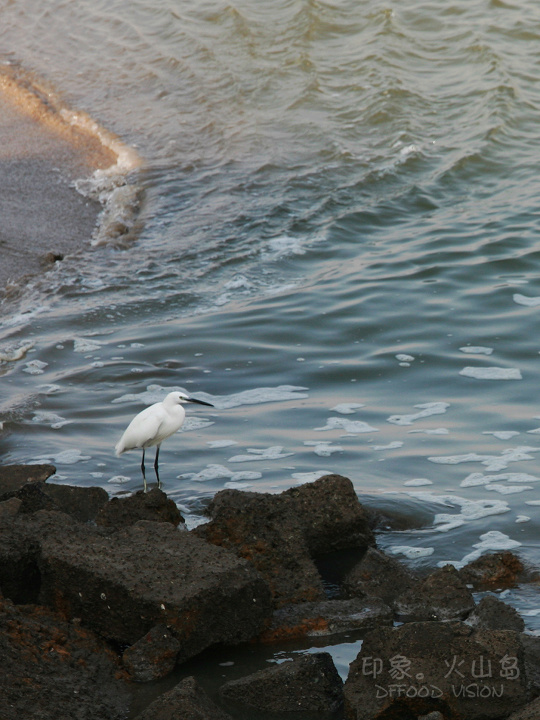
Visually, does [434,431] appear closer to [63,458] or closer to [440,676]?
[63,458]

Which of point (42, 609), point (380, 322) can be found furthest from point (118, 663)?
point (380, 322)

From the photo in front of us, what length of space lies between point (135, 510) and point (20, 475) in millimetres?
964

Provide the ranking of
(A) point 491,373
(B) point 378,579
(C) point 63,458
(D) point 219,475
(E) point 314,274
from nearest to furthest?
(B) point 378,579 → (D) point 219,475 → (C) point 63,458 → (A) point 491,373 → (E) point 314,274

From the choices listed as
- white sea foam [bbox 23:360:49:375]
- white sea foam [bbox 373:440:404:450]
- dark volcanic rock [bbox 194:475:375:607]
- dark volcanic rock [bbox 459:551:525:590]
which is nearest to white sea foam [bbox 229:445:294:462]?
white sea foam [bbox 373:440:404:450]

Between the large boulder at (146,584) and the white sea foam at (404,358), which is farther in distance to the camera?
the white sea foam at (404,358)

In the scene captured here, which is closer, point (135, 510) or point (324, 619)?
point (324, 619)

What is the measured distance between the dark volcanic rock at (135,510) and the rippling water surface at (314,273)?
73 cm

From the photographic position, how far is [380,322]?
8883 millimetres

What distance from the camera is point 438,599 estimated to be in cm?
420

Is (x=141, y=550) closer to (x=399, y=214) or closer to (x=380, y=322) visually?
(x=380, y=322)

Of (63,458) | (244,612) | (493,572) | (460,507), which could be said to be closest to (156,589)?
(244,612)

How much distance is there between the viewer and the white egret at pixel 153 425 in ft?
18.5

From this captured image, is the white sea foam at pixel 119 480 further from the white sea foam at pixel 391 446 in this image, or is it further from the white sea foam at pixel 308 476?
the white sea foam at pixel 391 446

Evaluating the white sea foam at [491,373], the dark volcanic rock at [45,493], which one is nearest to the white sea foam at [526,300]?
the white sea foam at [491,373]
